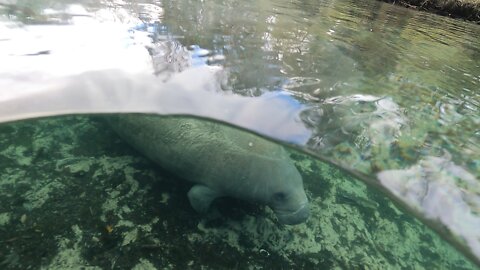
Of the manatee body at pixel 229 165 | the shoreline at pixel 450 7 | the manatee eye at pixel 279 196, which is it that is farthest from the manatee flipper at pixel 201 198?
the shoreline at pixel 450 7

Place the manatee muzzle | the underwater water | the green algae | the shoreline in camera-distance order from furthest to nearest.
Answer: the shoreline < the manatee muzzle < the green algae < the underwater water

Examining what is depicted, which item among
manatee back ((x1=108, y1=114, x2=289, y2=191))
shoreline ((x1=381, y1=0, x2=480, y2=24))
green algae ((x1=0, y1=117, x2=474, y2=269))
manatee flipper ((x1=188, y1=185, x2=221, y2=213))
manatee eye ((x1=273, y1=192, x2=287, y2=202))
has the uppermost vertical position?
shoreline ((x1=381, y1=0, x2=480, y2=24))

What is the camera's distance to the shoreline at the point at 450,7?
540 inches

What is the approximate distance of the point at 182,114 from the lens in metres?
3.58

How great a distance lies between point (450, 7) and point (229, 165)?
1459 centimetres

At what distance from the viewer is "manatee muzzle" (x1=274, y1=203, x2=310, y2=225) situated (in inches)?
147

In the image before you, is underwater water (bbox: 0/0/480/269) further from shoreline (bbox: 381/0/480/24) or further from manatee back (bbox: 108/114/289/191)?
shoreline (bbox: 381/0/480/24)

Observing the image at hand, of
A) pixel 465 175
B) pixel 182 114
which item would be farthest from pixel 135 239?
pixel 465 175

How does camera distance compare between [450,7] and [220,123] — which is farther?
[450,7]

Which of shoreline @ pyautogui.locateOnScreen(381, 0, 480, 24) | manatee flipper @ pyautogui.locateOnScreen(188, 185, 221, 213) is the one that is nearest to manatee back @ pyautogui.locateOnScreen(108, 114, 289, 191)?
manatee flipper @ pyautogui.locateOnScreen(188, 185, 221, 213)

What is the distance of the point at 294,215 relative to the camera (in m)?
3.76

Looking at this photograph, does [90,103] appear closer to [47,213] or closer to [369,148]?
[47,213]

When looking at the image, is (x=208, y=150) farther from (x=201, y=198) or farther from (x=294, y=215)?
(x=294, y=215)

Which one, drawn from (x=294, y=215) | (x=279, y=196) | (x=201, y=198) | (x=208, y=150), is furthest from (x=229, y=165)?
(x=294, y=215)
